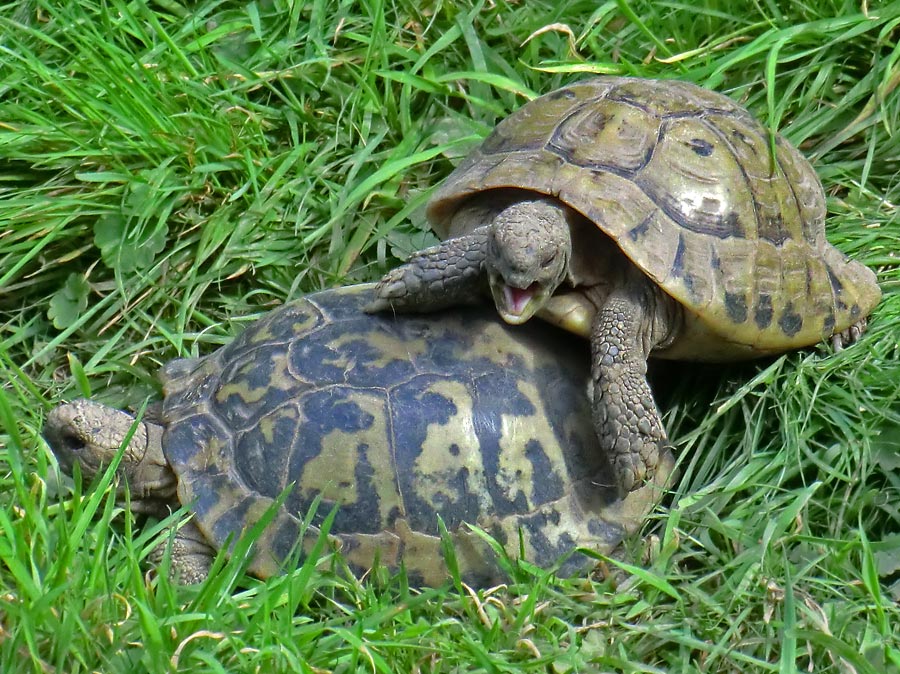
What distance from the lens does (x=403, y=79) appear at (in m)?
4.80

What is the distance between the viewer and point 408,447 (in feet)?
11.3

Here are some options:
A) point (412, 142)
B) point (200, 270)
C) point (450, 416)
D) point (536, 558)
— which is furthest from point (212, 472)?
point (412, 142)

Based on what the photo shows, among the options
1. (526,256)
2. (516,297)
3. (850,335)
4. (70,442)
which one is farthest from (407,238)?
(850,335)

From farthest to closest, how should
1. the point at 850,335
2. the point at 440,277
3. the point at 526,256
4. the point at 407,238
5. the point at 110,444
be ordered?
the point at 407,238 → the point at 850,335 → the point at 110,444 → the point at 440,277 → the point at 526,256

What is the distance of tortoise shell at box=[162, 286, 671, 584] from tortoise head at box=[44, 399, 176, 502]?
0.26 feet

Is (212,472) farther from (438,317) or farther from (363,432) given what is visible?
(438,317)

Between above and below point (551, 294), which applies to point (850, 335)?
below

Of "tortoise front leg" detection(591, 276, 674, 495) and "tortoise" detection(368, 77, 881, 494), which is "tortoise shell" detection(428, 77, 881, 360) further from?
"tortoise front leg" detection(591, 276, 674, 495)

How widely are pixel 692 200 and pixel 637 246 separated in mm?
307

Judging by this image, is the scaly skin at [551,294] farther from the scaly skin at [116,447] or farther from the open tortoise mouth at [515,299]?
the scaly skin at [116,447]

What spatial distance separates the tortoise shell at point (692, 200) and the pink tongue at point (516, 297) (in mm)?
214

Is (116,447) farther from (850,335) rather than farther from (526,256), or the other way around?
(850,335)

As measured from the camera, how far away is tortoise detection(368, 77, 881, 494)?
347 centimetres

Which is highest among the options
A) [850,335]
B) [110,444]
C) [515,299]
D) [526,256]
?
[526,256]
